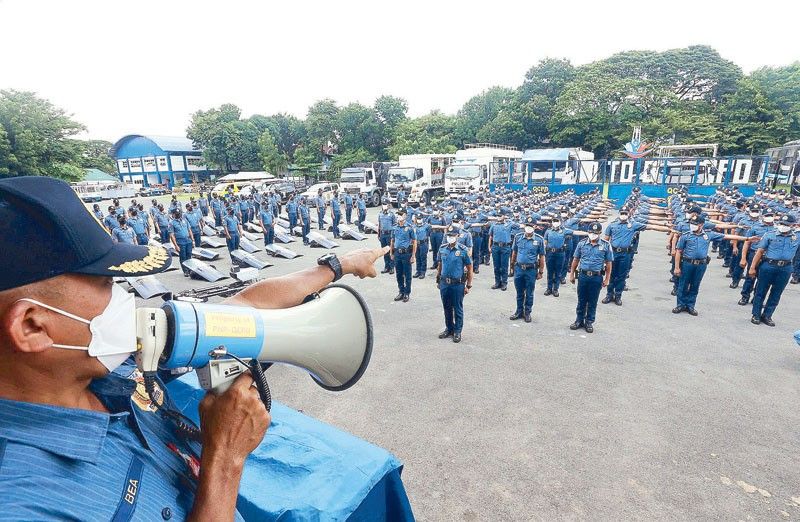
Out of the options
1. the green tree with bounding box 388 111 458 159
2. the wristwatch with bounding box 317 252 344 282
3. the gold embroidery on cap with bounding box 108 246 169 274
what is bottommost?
the wristwatch with bounding box 317 252 344 282

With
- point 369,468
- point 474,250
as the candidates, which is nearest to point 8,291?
point 369,468

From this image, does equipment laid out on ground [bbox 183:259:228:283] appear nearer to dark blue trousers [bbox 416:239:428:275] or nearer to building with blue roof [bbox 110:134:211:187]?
dark blue trousers [bbox 416:239:428:275]

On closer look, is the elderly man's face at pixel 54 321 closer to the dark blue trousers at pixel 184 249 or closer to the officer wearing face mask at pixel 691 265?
the officer wearing face mask at pixel 691 265

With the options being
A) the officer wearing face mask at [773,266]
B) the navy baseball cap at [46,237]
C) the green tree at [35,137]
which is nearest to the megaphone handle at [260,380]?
the navy baseball cap at [46,237]

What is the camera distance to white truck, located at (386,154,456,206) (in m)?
24.3

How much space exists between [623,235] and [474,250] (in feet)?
12.4

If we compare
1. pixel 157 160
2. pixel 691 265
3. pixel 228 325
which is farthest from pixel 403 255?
pixel 157 160

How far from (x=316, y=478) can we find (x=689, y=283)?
26.4ft

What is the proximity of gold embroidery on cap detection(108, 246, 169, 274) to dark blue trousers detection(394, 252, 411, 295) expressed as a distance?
7.35 m

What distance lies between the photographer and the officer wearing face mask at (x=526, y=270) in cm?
739

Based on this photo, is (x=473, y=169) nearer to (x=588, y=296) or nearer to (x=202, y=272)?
(x=202, y=272)

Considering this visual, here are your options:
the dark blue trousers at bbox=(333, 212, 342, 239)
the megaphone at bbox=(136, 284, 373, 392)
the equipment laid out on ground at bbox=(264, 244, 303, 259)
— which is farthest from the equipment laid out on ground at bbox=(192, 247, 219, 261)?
the megaphone at bbox=(136, 284, 373, 392)

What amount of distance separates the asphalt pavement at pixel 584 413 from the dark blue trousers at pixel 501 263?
2.07 meters

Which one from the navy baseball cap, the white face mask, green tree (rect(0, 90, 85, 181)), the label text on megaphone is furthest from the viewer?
green tree (rect(0, 90, 85, 181))
